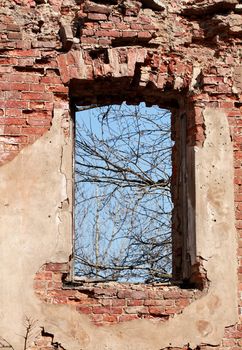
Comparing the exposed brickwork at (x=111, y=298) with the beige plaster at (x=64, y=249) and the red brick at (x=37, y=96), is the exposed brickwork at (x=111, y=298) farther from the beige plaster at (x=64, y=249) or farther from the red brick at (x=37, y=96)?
the red brick at (x=37, y=96)

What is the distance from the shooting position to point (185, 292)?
21.3 ft

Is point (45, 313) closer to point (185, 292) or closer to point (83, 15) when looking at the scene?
point (185, 292)

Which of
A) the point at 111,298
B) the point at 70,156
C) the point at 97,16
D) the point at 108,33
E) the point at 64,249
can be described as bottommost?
the point at 111,298

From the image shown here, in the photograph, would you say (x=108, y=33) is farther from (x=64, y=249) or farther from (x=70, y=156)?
(x=64, y=249)

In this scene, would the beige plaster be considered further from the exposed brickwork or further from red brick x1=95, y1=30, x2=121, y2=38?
red brick x1=95, y1=30, x2=121, y2=38

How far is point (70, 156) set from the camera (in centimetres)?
668

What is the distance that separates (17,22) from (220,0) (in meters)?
1.79

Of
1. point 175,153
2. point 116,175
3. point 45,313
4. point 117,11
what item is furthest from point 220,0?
point 116,175

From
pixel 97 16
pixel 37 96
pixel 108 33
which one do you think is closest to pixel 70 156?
pixel 37 96

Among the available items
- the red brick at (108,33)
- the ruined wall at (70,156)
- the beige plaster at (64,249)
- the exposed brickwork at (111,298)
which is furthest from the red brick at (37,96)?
the exposed brickwork at (111,298)

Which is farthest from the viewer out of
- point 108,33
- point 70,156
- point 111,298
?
point 108,33

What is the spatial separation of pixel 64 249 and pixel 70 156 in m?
0.79

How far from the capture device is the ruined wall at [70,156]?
631 cm

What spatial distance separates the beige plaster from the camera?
6.25 m
